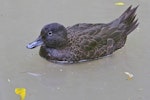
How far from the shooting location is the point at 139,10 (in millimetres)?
5578

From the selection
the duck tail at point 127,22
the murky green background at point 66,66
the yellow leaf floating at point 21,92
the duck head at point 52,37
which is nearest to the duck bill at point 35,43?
the duck head at point 52,37

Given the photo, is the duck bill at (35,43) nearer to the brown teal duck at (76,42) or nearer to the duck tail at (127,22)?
the brown teal duck at (76,42)

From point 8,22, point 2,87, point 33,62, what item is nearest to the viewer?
point 2,87

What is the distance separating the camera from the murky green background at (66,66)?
13.6ft

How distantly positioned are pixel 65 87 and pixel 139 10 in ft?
5.95

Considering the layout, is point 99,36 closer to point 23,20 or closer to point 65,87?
point 65,87

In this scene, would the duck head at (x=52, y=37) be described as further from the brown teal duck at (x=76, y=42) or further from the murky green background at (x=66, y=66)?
the murky green background at (x=66, y=66)

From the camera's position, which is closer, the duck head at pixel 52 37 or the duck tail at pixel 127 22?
the duck head at pixel 52 37

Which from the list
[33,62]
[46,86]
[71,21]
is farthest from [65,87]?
[71,21]

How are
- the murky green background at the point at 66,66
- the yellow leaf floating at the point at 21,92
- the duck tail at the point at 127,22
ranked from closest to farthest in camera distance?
the yellow leaf floating at the point at 21,92
the murky green background at the point at 66,66
the duck tail at the point at 127,22

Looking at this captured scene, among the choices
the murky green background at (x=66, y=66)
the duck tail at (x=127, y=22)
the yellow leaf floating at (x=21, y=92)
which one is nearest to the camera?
the yellow leaf floating at (x=21, y=92)

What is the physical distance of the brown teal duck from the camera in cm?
450

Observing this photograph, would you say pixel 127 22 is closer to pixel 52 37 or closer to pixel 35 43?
pixel 52 37

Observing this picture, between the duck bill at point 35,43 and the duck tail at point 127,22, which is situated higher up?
the duck tail at point 127,22
